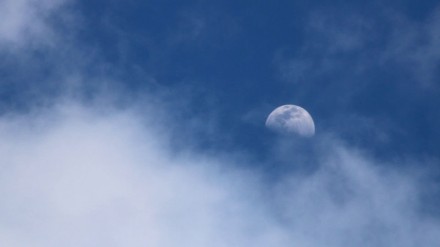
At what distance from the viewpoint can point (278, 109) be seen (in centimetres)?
9175

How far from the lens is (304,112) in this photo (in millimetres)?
90625

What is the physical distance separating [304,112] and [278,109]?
5396mm
